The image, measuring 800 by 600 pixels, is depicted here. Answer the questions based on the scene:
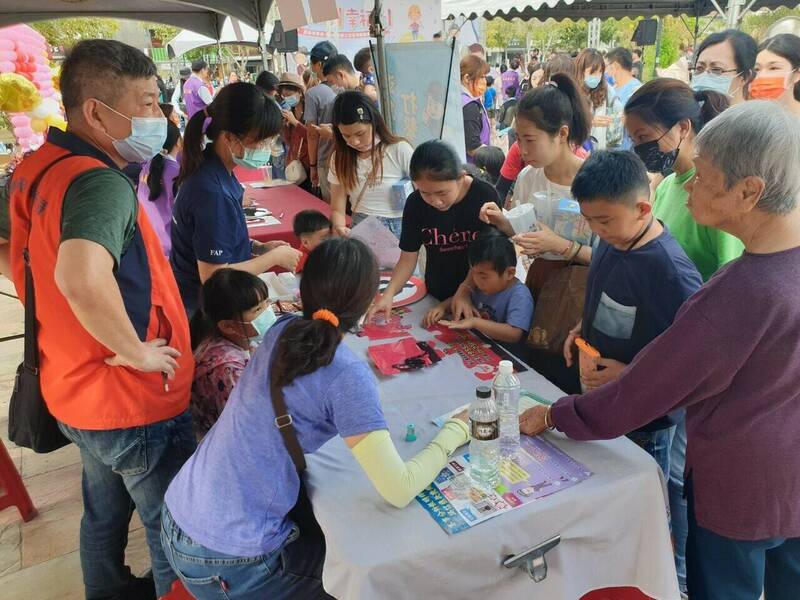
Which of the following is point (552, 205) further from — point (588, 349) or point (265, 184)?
point (265, 184)

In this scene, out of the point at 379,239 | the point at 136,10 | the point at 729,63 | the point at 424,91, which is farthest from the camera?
the point at 136,10

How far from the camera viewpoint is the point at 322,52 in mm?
4512

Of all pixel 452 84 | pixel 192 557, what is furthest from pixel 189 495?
pixel 452 84

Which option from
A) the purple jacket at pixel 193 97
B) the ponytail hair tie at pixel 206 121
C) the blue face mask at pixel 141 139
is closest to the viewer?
the blue face mask at pixel 141 139

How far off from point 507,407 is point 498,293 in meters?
0.64

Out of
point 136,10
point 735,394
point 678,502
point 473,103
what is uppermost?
point 136,10

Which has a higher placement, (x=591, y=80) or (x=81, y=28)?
(x=81, y=28)

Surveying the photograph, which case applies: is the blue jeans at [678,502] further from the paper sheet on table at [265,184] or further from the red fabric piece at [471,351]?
the paper sheet on table at [265,184]

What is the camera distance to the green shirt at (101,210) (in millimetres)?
1087

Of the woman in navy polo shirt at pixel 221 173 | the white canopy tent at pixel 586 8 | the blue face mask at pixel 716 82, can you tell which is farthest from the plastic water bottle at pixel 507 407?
the white canopy tent at pixel 586 8

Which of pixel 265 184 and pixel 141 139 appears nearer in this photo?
pixel 141 139

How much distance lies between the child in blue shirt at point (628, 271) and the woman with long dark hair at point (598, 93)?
3.12 metres

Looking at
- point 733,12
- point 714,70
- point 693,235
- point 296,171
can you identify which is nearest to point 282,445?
point 693,235

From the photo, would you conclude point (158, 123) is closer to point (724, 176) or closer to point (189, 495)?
point (189, 495)
